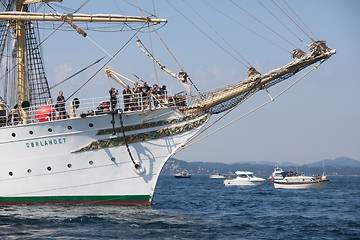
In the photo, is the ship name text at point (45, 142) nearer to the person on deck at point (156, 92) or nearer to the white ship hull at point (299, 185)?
the person on deck at point (156, 92)

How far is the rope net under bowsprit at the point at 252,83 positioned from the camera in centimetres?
1927

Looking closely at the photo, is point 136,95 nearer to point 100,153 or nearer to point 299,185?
point 100,153

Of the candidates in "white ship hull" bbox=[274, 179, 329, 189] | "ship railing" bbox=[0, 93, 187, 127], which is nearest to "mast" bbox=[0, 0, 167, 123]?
"ship railing" bbox=[0, 93, 187, 127]

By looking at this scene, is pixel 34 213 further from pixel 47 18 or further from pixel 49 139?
pixel 47 18

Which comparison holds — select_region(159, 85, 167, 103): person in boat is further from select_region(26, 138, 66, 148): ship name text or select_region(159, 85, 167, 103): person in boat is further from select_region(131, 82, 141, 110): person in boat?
select_region(26, 138, 66, 148): ship name text

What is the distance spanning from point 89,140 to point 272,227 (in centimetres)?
867

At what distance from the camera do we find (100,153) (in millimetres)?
20812

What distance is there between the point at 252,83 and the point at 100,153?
7171 mm

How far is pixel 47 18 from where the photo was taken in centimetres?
2514

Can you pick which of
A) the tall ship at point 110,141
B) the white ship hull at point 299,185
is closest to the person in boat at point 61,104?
the tall ship at point 110,141

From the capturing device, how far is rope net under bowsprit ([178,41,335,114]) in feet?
63.2

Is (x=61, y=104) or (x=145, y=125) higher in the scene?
(x=61, y=104)

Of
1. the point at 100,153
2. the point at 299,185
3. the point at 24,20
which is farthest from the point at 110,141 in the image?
the point at 299,185

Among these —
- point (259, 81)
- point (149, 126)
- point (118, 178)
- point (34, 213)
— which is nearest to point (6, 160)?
point (34, 213)
